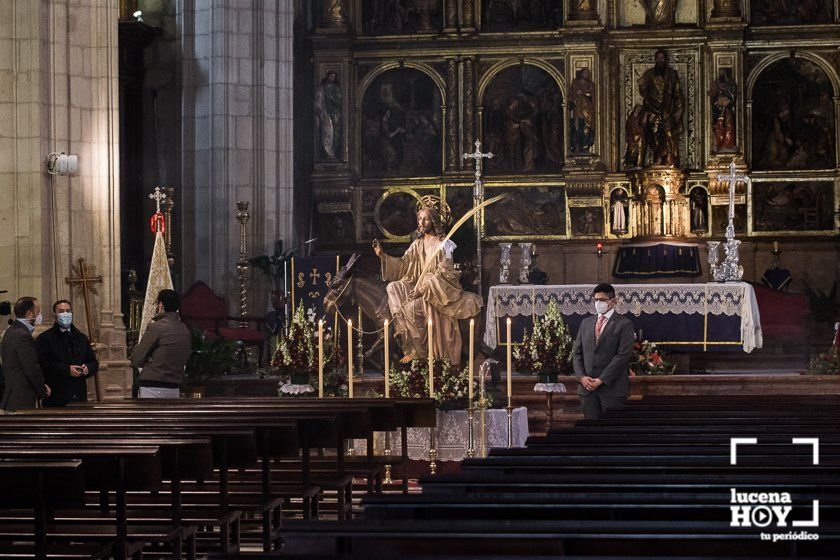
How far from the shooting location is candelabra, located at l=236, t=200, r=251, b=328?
22812mm

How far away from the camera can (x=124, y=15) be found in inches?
956

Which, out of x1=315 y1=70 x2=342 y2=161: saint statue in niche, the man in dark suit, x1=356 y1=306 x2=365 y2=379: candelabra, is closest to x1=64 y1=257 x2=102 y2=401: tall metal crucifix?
x1=356 y1=306 x2=365 y2=379: candelabra

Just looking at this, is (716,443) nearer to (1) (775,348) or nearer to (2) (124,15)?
(1) (775,348)

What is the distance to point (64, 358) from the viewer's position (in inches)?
524

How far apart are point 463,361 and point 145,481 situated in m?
10.5

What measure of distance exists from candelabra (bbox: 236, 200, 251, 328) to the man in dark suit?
33.0 feet

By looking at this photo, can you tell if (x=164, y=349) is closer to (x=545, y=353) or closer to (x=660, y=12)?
(x=545, y=353)

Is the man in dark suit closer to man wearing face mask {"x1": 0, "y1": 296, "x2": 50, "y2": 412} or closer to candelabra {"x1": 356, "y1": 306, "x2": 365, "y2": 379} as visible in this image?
man wearing face mask {"x1": 0, "y1": 296, "x2": 50, "y2": 412}

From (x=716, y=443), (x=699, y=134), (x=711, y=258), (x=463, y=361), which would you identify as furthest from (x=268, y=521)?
(x=699, y=134)

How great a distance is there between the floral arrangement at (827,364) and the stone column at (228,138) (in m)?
8.50

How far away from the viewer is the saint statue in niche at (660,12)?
26.6 meters

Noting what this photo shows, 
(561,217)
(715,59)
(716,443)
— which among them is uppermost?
(715,59)

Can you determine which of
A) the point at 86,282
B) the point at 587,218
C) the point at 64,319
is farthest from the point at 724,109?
the point at 64,319

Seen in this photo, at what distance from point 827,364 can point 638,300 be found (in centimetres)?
267
